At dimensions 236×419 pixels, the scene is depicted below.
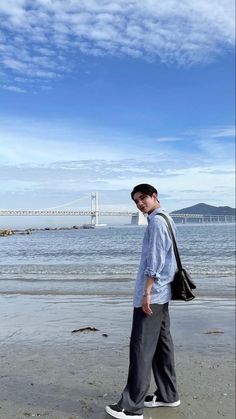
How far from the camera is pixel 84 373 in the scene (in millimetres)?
5266

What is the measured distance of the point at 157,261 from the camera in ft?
12.4

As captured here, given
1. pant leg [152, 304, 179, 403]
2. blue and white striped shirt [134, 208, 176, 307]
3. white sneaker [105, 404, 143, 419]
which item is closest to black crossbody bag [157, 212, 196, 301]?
blue and white striped shirt [134, 208, 176, 307]

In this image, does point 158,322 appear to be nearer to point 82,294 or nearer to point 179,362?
point 179,362

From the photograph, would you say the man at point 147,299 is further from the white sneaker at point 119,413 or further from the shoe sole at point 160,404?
the shoe sole at point 160,404

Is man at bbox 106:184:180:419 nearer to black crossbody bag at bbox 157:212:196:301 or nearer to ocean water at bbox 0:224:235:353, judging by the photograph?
black crossbody bag at bbox 157:212:196:301

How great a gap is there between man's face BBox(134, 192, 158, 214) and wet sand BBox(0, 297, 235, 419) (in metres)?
1.78

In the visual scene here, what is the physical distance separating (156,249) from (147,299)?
403 millimetres

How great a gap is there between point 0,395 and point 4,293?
28.9 ft

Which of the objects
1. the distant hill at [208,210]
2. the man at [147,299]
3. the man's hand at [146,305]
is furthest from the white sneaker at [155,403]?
the distant hill at [208,210]

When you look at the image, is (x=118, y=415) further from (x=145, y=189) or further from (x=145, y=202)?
(x=145, y=189)

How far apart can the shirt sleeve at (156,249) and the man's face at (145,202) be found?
184 millimetres

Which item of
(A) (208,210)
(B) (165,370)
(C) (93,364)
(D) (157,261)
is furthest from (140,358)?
(A) (208,210)

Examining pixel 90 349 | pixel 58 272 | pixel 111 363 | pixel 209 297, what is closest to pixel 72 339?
pixel 90 349

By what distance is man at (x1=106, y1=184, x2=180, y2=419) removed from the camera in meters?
3.79
